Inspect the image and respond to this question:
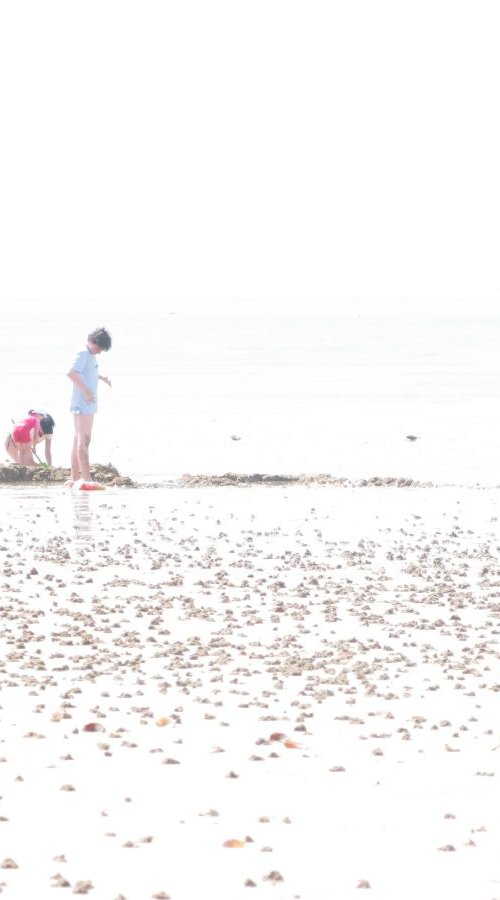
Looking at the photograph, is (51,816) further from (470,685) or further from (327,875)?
(470,685)

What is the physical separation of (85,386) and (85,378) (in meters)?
0.12

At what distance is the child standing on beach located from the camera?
22.2 m

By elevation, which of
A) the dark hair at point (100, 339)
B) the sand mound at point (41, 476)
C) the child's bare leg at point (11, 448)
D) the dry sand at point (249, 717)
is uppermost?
the dark hair at point (100, 339)

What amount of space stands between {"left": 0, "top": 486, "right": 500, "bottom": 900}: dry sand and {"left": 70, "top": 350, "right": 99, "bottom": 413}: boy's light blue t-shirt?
17.2 ft

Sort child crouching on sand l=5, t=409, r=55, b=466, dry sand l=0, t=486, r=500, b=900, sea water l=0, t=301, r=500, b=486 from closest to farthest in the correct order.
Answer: dry sand l=0, t=486, r=500, b=900, child crouching on sand l=5, t=409, r=55, b=466, sea water l=0, t=301, r=500, b=486

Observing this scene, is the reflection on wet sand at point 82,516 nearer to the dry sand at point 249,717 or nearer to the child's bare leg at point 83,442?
the child's bare leg at point 83,442

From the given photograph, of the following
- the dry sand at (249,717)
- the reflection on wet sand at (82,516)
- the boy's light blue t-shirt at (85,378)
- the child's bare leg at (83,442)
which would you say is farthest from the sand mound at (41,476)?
the dry sand at (249,717)

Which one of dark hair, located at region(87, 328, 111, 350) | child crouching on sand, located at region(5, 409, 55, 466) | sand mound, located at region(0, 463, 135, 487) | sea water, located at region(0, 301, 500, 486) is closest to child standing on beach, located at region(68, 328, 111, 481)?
dark hair, located at region(87, 328, 111, 350)

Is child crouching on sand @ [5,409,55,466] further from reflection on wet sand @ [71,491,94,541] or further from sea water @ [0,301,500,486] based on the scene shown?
reflection on wet sand @ [71,491,94,541]

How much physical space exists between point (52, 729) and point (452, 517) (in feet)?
36.9

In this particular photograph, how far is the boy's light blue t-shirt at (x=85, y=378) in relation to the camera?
22.2m

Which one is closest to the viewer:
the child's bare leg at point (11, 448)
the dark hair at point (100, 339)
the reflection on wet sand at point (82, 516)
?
the reflection on wet sand at point (82, 516)

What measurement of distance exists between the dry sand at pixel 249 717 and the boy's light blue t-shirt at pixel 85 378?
5229mm

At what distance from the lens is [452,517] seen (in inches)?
782
